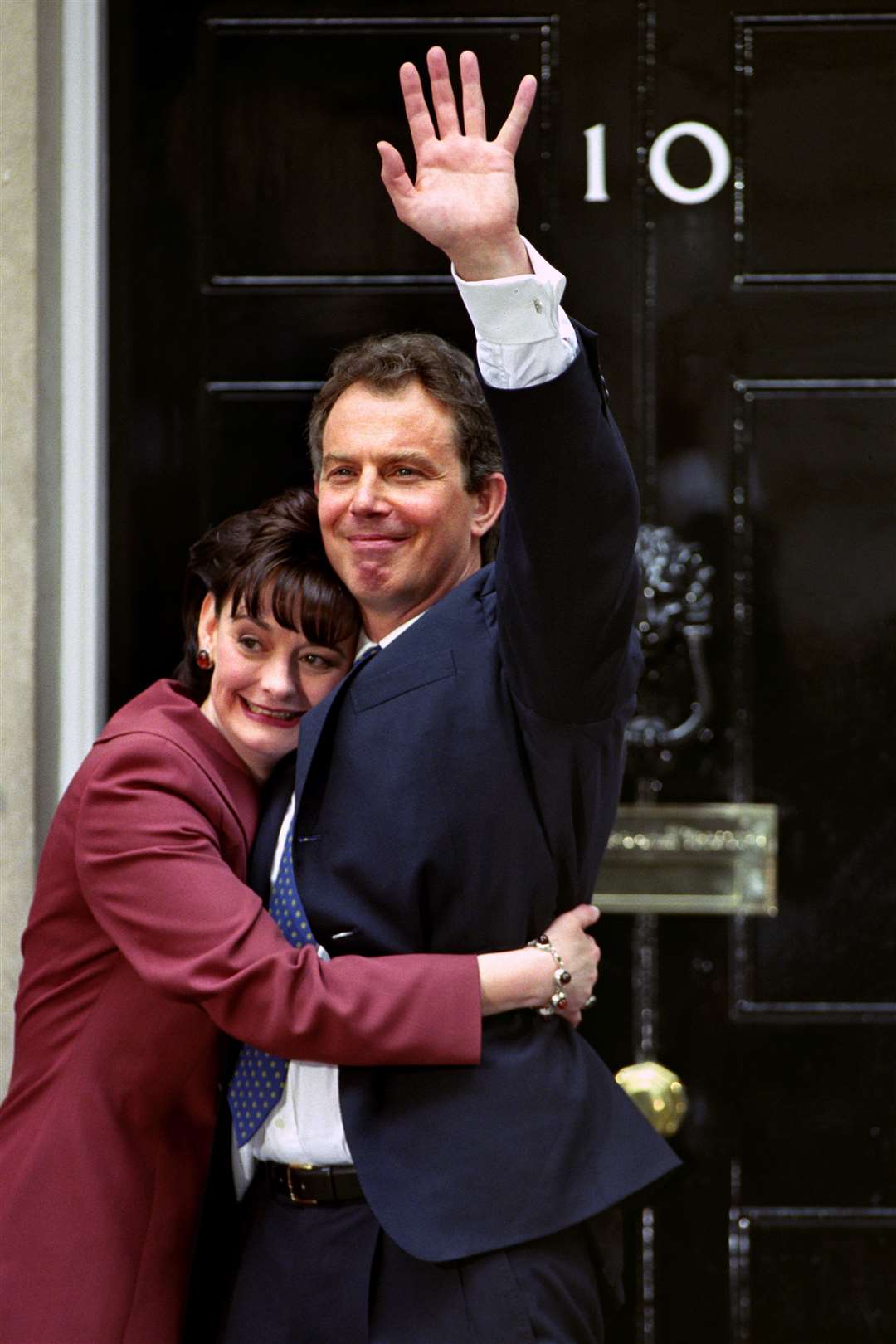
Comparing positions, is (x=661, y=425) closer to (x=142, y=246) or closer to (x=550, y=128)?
(x=550, y=128)

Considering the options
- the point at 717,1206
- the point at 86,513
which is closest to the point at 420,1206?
the point at 717,1206

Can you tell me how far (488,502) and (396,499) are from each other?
155 mm

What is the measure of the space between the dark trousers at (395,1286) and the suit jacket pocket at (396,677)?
0.61 meters

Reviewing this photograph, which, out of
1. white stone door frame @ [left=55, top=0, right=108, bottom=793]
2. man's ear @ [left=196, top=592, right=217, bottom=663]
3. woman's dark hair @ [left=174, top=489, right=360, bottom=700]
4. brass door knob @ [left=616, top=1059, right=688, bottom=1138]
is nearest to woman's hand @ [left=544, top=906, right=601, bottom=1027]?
woman's dark hair @ [left=174, top=489, right=360, bottom=700]

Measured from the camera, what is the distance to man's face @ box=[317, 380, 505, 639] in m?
1.88

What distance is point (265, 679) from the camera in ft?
6.51

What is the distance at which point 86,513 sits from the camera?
260cm

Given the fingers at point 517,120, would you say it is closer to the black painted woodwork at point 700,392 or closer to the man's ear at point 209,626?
the man's ear at point 209,626

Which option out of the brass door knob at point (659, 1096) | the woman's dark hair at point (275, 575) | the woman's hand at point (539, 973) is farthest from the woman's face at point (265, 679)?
the brass door knob at point (659, 1096)

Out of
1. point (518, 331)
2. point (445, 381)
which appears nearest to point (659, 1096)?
point (445, 381)

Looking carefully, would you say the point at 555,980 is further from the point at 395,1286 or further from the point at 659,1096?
the point at 659,1096

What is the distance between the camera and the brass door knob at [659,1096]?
2562 mm

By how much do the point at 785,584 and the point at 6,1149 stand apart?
5.13 feet

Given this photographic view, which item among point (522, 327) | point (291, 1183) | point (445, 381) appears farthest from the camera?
point (445, 381)
